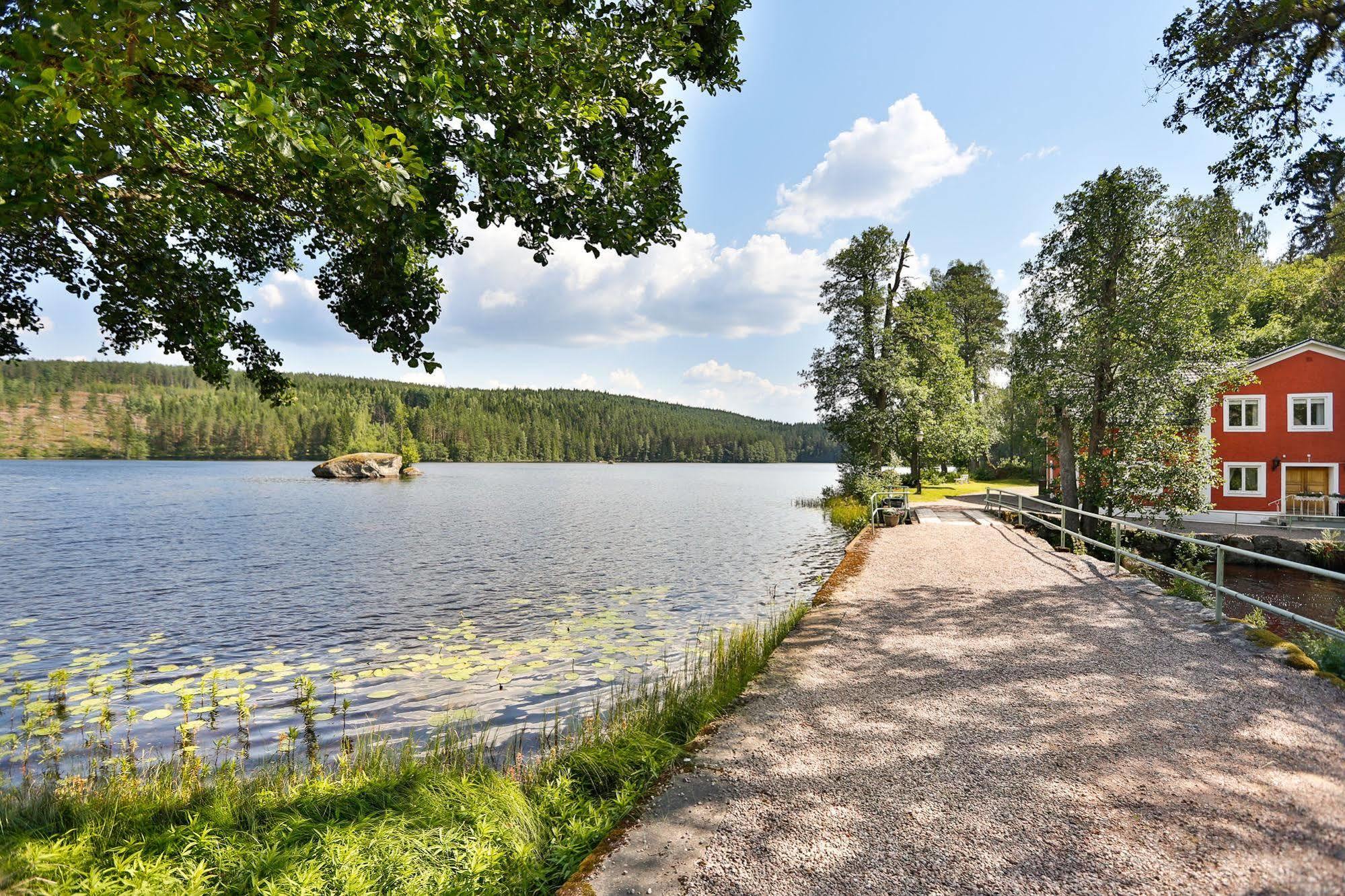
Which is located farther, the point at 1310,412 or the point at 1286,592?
the point at 1310,412

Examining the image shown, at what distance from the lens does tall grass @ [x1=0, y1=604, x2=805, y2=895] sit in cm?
348

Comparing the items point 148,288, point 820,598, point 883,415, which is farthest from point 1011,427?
point 148,288

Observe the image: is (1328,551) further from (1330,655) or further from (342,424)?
(342,424)

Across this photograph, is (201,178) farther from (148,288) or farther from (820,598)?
(820,598)

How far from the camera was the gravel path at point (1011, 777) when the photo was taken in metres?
3.12

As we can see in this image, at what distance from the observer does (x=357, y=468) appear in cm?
7094

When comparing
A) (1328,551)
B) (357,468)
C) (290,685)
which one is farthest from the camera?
(357,468)

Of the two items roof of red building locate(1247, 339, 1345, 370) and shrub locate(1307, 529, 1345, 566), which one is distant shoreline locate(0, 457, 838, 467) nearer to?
roof of red building locate(1247, 339, 1345, 370)

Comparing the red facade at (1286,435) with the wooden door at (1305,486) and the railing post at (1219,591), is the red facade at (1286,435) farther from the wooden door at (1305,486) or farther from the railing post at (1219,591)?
the railing post at (1219,591)

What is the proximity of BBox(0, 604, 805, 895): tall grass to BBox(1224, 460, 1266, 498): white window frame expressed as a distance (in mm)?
30361

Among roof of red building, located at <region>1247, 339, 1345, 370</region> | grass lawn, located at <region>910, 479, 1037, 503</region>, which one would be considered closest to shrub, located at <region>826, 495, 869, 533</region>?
grass lawn, located at <region>910, 479, 1037, 503</region>

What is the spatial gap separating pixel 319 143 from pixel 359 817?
14.6ft

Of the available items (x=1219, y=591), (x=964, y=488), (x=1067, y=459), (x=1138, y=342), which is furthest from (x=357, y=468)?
(x=1219, y=591)

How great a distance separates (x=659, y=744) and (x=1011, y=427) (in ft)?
189
